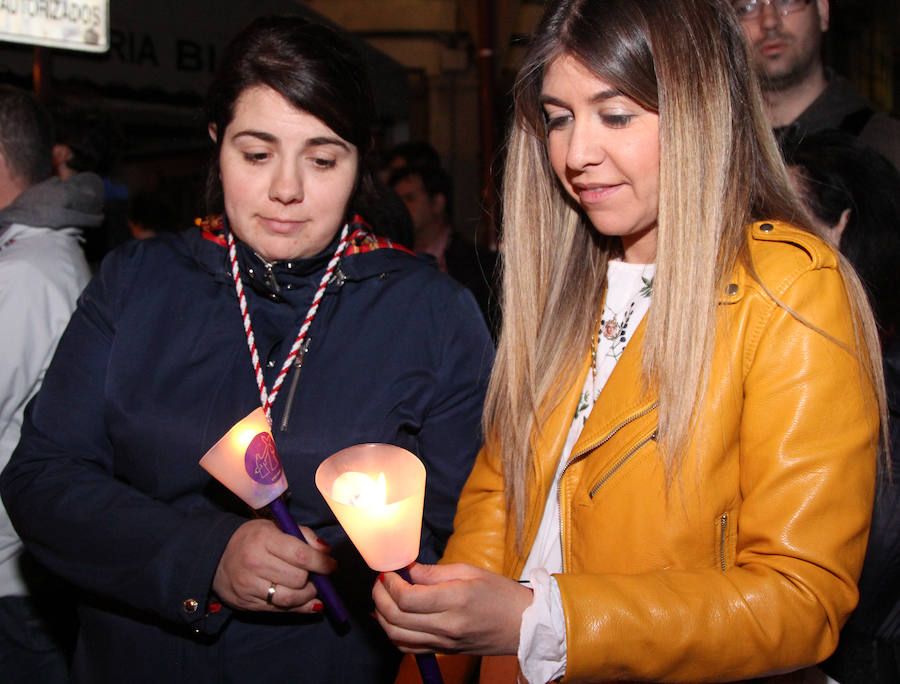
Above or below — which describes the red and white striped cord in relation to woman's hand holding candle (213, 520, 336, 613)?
above

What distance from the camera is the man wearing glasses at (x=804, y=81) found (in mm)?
2912

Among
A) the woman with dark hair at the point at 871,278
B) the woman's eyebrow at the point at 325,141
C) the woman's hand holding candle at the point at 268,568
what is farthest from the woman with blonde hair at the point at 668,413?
the woman with dark hair at the point at 871,278

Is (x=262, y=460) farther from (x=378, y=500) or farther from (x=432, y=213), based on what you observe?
(x=432, y=213)

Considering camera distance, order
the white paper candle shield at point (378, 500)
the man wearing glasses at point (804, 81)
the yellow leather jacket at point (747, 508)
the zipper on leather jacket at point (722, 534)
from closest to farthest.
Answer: the white paper candle shield at point (378, 500)
the yellow leather jacket at point (747, 508)
the zipper on leather jacket at point (722, 534)
the man wearing glasses at point (804, 81)

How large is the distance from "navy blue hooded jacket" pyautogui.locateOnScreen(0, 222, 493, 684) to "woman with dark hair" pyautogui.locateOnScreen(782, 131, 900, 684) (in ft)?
3.17

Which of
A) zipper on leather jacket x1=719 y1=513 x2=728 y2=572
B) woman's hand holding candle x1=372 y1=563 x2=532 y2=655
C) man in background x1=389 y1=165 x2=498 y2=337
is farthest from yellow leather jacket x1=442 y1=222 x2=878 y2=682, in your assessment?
man in background x1=389 y1=165 x2=498 y2=337

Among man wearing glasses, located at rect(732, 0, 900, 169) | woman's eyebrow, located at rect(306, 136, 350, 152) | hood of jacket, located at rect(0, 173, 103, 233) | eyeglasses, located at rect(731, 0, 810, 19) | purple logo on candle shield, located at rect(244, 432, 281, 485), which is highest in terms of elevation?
eyeglasses, located at rect(731, 0, 810, 19)

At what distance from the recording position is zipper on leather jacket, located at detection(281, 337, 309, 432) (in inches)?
67.8

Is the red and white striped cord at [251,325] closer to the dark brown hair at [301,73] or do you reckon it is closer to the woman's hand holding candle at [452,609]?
the dark brown hair at [301,73]

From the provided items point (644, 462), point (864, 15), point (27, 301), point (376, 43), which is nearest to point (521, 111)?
point (644, 462)

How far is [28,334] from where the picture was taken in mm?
2391

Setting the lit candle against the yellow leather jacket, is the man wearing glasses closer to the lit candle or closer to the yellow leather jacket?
the yellow leather jacket

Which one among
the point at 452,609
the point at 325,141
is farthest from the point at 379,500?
the point at 325,141

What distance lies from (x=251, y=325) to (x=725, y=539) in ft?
3.76
